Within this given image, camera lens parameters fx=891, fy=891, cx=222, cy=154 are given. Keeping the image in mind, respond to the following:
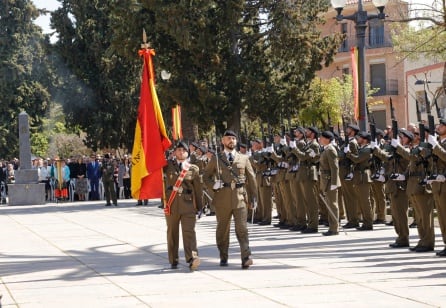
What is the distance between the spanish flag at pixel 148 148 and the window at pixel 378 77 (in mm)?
45714

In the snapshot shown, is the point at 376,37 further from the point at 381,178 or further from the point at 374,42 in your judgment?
the point at 381,178

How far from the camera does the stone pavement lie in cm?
1028

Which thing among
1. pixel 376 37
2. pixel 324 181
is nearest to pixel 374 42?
pixel 376 37

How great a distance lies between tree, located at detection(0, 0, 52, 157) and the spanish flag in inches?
1869

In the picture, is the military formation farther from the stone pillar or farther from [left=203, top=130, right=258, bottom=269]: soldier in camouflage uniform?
the stone pillar

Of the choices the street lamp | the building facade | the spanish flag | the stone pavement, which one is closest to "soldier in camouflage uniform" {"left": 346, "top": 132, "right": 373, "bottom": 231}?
the stone pavement

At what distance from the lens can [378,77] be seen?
60.0 m

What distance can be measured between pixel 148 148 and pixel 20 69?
1955 inches

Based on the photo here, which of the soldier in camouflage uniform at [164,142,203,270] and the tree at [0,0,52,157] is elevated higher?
the tree at [0,0,52,157]

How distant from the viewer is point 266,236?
711 inches

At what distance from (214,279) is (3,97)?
5182 cm

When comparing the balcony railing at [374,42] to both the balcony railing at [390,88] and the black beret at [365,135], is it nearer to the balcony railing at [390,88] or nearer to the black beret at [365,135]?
the balcony railing at [390,88]

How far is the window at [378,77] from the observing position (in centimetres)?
5916

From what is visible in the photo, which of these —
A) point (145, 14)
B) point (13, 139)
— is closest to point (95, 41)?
point (145, 14)
